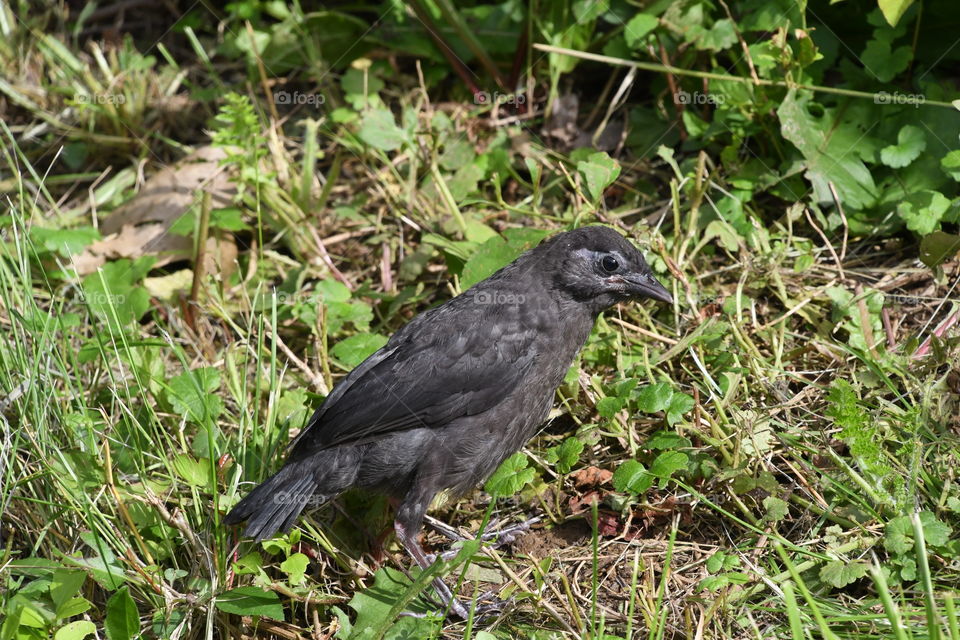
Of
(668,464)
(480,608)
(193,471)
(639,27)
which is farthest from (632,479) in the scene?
(639,27)

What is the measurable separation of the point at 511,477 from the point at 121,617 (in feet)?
5.24

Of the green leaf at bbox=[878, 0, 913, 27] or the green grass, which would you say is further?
the green leaf at bbox=[878, 0, 913, 27]

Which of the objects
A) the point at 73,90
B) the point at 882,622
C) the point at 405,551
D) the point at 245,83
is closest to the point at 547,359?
the point at 405,551

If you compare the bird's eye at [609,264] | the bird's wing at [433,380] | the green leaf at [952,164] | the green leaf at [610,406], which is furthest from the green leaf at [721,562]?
the green leaf at [952,164]

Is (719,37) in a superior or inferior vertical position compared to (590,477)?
superior

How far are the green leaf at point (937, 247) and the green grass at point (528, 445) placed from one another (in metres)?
0.11

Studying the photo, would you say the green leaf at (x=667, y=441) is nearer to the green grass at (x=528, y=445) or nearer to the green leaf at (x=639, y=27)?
the green grass at (x=528, y=445)

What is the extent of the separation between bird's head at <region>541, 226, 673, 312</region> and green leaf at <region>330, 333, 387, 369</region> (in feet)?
3.22

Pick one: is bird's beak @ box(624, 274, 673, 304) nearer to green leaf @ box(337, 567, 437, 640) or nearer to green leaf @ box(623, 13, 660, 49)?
green leaf @ box(337, 567, 437, 640)

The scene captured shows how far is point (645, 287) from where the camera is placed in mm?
4086

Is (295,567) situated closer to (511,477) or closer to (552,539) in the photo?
(511,477)

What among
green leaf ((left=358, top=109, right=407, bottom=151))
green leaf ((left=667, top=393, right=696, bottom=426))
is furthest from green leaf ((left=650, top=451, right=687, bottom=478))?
green leaf ((left=358, top=109, right=407, bottom=151))

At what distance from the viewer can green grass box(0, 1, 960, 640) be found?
347cm

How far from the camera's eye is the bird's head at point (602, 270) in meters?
4.08
